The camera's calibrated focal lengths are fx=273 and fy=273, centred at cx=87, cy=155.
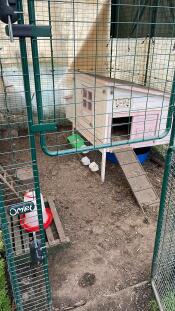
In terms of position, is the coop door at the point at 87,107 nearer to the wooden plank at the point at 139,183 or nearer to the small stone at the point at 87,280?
the wooden plank at the point at 139,183

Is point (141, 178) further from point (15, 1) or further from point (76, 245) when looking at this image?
point (15, 1)

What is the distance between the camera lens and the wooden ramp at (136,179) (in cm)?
320

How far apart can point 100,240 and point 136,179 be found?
0.98 meters

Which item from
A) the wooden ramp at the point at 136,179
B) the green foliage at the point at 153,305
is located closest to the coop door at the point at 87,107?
the wooden ramp at the point at 136,179

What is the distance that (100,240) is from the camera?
2.74 meters

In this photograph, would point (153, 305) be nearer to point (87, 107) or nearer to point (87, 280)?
point (87, 280)

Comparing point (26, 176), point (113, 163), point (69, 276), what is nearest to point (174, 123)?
point (69, 276)

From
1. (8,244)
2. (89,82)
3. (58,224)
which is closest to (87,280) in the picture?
(58,224)

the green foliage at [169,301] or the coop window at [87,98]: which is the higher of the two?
the coop window at [87,98]

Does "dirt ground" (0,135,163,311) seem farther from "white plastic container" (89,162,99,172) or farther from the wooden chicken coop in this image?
the wooden chicken coop

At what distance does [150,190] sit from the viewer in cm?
329

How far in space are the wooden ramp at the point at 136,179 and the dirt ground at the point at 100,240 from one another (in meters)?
0.12

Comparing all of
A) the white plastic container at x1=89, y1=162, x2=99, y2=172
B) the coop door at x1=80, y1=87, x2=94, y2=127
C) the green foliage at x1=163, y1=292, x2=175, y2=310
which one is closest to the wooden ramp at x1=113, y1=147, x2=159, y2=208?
the white plastic container at x1=89, y1=162, x2=99, y2=172

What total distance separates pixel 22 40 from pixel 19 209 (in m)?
0.80
